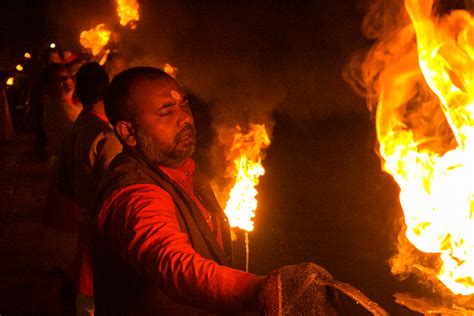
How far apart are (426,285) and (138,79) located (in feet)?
15.4

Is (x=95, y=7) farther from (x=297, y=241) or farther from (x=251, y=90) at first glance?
(x=297, y=241)

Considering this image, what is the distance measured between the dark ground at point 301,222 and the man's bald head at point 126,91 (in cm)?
276

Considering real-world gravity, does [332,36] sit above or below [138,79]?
above

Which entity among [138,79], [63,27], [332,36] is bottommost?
[138,79]

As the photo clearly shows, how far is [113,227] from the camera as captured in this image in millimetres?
2236

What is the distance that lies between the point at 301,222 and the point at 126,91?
5.76 metres

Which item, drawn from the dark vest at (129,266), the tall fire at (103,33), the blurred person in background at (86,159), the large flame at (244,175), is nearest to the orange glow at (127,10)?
the tall fire at (103,33)

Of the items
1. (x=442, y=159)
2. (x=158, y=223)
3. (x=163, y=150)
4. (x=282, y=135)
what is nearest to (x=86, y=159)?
(x=163, y=150)

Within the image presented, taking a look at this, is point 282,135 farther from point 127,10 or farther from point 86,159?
point 86,159

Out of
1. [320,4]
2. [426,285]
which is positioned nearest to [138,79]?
[426,285]

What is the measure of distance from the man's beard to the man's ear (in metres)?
0.03

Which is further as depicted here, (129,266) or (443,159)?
(443,159)

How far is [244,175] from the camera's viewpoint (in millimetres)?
5469

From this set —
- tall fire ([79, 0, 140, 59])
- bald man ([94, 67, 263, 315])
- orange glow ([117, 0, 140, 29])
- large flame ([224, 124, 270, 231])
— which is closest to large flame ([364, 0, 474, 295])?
bald man ([94, 67, 263, 315])
